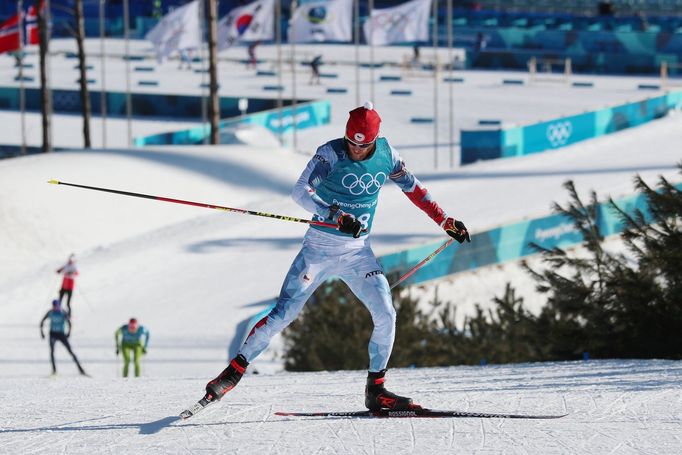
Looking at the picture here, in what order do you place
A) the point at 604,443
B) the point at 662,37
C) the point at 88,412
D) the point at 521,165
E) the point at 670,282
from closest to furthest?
1. the point at 604,443
2. the point at 88,412
3. the point at 670,282
4. the point at 521,165
5. the point at 662,37

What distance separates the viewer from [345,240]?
772 cm

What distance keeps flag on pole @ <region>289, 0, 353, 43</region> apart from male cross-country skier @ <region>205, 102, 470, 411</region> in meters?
29.3

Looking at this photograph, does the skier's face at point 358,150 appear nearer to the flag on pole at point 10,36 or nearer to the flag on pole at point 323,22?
the flag on pole at point 323,22

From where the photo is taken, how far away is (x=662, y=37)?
207 ft

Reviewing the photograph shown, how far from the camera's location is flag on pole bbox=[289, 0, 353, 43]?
3699cm

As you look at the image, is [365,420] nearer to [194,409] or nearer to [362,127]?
[194,409]

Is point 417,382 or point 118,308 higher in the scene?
point 417,382

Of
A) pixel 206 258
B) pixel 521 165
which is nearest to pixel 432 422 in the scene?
pixel 206 258

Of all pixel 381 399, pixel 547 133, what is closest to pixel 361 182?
pixel 381 399

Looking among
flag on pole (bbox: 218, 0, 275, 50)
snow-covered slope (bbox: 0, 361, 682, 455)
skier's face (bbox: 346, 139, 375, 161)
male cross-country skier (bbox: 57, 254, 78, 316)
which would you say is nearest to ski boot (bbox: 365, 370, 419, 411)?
snow-covered slope (bbox: 0, 361, 682, 455)

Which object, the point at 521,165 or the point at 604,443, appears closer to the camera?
the point at 604,443

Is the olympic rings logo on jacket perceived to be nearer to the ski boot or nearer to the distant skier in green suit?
the ski boot

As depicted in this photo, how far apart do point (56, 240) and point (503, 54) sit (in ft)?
142

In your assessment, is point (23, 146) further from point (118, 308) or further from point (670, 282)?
point (670, 282)
